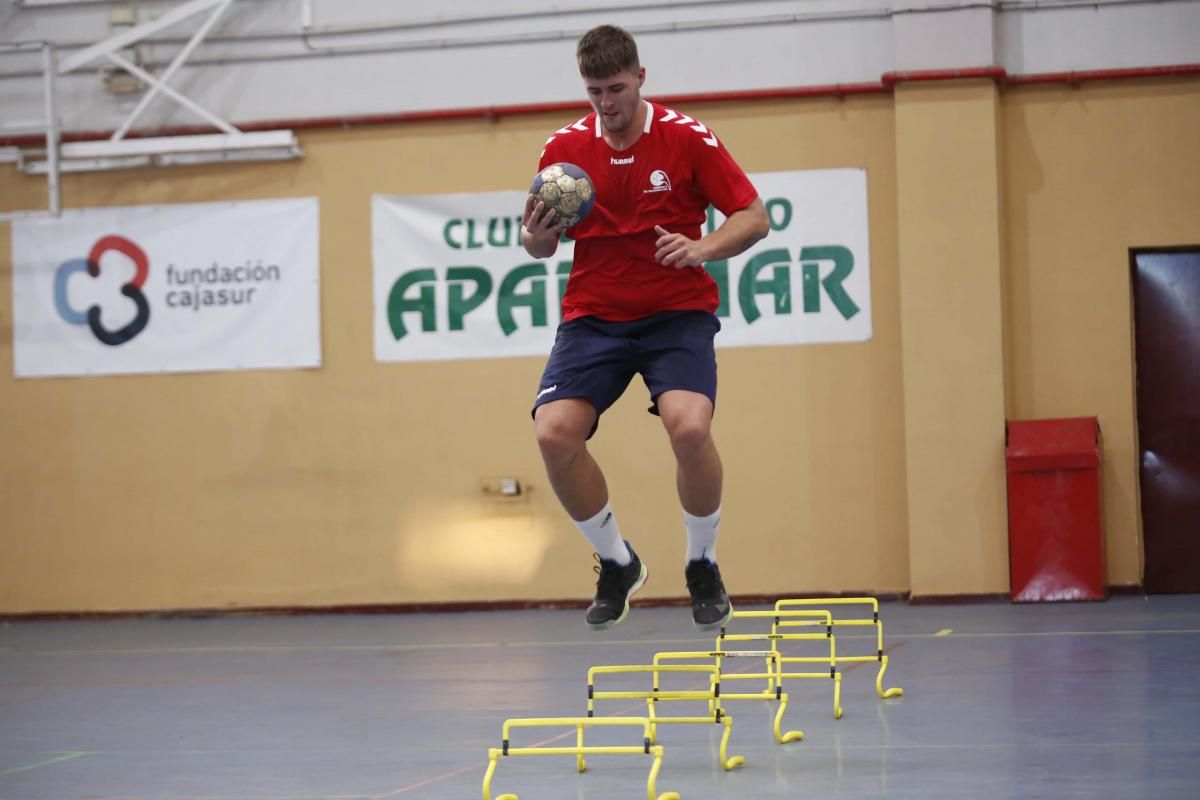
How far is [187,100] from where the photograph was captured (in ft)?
41.8

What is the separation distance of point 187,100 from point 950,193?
20.0 ft

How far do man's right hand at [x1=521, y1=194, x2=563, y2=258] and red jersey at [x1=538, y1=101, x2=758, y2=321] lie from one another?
0.35 feet

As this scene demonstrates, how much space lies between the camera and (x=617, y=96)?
16.5 feet

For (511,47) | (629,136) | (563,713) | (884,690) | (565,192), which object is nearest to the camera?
(565,192)

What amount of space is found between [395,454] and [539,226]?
782 cm

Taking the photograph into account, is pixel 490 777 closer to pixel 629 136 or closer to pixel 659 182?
pixel 659 182

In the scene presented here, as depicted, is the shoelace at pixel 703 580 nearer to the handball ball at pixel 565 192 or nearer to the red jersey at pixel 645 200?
the red jersey at pixel 645 200

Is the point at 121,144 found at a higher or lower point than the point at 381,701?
higher

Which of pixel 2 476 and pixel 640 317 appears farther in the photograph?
pixel 2 476

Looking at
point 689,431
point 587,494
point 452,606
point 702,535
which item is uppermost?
point 689,431

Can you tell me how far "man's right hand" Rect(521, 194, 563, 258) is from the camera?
504cm

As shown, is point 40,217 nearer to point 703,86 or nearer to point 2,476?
point 2,476

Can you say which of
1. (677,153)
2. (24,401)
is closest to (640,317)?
(677,153)

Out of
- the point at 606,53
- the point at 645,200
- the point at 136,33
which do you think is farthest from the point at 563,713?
the point at 136,33
